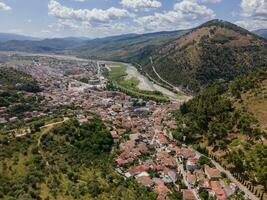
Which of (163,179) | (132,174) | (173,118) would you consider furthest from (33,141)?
(173,118)

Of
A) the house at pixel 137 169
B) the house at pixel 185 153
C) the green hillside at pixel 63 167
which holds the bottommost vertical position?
the house at pixel 185 153

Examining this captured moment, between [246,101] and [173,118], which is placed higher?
[246,101]

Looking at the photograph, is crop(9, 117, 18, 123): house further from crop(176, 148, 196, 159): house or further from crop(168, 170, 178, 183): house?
crop(168, 170, 178, 183): house

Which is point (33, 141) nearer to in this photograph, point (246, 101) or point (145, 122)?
point (145, 122)

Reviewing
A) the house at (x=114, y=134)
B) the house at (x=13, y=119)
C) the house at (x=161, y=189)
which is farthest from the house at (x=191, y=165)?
the house at (x=13, y=119)

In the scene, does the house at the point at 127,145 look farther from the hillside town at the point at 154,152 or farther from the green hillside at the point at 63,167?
the green hillside at the point at 63,167

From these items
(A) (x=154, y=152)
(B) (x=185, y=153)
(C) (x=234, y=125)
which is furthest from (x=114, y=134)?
(C) (x=234, y=125)

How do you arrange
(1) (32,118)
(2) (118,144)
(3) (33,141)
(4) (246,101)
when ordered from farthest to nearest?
(1) (32,118) → (4) (246,101) → (2) (118,144) → (3) (33,141)

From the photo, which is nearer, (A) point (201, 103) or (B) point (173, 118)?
(A) point (201, 103)

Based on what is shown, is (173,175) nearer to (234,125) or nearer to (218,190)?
(218,190)
